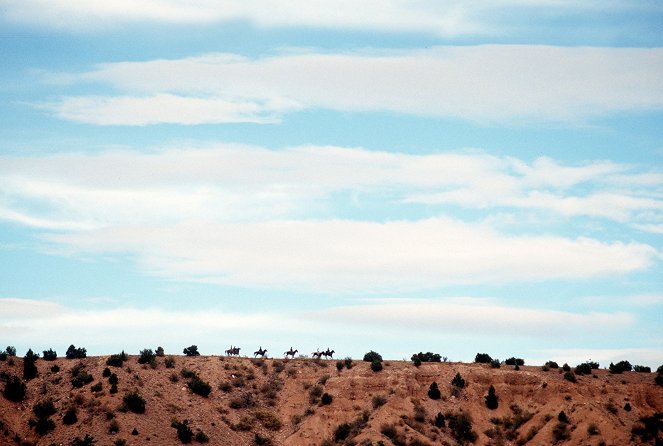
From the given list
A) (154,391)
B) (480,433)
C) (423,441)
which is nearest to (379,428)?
(423,441)

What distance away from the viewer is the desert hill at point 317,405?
75.7m

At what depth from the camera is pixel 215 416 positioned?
81.1m

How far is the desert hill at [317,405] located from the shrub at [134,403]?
9 centimetres

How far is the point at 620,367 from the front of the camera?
87562 millimetres

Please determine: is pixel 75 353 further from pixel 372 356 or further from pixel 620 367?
pixel 620 367

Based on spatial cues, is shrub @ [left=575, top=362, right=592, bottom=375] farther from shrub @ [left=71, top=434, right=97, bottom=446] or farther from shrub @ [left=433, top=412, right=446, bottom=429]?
shrub @ [left=71, top=434, right=97, bottom=446]

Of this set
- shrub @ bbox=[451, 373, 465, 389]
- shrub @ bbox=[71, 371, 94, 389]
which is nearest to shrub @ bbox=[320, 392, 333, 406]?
shrub @ bbox=[451, 373, 465, 389]

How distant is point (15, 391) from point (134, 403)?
1055 cm

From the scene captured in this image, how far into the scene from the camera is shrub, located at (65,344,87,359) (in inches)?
3506

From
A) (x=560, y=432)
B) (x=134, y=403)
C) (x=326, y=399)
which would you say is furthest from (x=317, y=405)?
(x=560, y=432)

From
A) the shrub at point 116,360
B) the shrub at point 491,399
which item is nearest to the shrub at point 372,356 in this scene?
the shrub at point 491,399

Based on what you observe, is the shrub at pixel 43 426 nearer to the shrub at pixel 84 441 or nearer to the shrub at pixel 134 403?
the shrub at pixel 84 441

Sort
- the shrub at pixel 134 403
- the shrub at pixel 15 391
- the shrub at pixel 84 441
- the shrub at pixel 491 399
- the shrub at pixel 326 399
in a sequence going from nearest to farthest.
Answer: the shrub at pixel 84 441, the shrub at pixel 134 403, the shrub at pixel 15 391, the shrub at pixel 491 399, the shrub at pixel 326 399

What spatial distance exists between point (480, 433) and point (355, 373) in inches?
566
